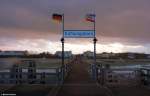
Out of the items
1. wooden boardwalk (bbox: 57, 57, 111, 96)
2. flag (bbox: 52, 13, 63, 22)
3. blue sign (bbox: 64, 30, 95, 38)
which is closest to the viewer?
wooden boardwalk (bbox: 57, 57, 111, 96)

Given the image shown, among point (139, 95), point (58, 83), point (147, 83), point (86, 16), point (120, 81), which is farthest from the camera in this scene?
point (86, 16)

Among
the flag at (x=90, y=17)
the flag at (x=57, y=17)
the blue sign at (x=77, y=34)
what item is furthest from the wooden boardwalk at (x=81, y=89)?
the flag at (x=90, y=17)

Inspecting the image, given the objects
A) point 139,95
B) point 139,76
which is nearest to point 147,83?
point 139,76

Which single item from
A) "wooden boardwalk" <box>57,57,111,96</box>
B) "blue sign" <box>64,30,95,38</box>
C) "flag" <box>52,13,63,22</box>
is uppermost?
"flag" <box>52,13,63,22</box>

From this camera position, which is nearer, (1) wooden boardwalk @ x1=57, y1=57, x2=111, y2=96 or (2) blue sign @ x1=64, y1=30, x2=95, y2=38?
(1) wooden boardwalk @ x1=57, y1=57, x2=111, y2=96

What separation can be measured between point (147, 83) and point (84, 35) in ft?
22.7

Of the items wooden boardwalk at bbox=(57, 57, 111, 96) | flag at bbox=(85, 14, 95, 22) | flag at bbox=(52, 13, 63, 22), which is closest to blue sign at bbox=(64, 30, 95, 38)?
flag at bbox=(52, 13, 63, 22)

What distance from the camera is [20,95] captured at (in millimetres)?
19906

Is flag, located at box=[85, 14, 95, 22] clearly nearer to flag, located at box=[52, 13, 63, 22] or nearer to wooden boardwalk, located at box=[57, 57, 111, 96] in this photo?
flag, located at box=[52, 13, 63, 22]

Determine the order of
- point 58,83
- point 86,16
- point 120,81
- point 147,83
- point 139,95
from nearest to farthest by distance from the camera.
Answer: point 139,95 → point 147,83 → point 58,83 → point 120,81 → point 86,16

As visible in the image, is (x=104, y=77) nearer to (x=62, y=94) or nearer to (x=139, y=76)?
(x=139, y=76)

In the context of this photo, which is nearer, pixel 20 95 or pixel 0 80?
pixel 20 95

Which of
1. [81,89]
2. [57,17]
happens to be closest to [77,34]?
[57,17]

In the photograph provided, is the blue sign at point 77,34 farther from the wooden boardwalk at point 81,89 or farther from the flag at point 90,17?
the wooden boardwalk at point 81,89
